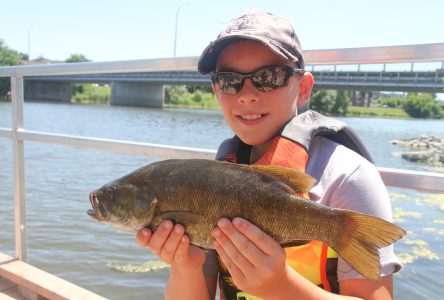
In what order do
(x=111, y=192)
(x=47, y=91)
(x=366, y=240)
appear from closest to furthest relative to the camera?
(x=366, y=240) < (x=111, y=192) < (x=47, y=91)

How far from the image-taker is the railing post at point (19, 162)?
359cm

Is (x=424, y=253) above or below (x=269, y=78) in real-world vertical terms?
below

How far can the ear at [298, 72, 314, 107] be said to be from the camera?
6.99ft

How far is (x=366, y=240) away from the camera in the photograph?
1.48 meters

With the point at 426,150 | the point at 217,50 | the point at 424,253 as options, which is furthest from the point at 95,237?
the point at 426,150

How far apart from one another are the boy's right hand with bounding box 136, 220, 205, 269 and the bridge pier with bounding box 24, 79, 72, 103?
64019mm

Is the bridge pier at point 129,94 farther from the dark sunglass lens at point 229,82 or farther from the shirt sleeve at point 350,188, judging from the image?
the shirt sleeve at point 350,188

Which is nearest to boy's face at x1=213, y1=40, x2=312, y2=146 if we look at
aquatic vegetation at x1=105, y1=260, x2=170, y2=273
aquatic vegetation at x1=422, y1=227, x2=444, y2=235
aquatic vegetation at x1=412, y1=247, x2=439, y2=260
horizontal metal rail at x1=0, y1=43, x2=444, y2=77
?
horizontal metal rail at x1=0, y1=43, x2=444, y2=77

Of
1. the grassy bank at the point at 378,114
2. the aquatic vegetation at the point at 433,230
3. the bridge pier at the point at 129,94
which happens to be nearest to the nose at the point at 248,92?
the aquatic vegetation at the point at 433,230

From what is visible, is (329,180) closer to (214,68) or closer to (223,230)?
(223,230)

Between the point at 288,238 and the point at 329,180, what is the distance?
340 mm

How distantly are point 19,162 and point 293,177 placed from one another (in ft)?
9.13

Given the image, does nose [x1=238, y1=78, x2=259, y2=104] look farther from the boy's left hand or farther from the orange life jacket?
the boy's left hand

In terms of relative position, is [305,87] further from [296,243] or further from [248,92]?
[296,243]
